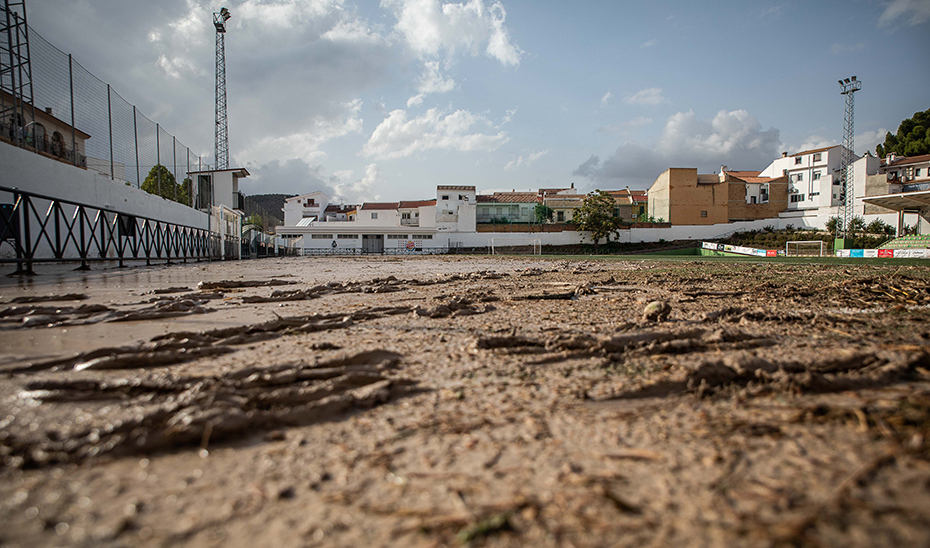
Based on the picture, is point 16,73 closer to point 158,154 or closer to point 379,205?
point 158,154

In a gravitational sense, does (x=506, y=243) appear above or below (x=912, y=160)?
below

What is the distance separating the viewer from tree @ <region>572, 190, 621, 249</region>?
4691cm

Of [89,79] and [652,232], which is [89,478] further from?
[652,232]

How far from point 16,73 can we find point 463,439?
17895 mm

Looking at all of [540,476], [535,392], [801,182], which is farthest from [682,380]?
[801,182]

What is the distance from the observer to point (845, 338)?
9.13ft

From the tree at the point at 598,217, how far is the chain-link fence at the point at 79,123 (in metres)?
37.6

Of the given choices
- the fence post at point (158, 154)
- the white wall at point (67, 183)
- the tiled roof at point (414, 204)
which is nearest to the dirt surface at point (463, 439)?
the white wall at point (67, 183)

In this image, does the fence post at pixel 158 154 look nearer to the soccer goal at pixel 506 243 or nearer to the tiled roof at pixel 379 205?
the soccer goal at pixel 506 243

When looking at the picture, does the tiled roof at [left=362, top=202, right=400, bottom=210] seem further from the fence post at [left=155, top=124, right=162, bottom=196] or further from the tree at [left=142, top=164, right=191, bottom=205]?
the fence post at [left=155, top=124, right=162, bottom=196]

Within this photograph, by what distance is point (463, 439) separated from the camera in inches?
55.7

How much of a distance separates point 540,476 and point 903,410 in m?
1.30

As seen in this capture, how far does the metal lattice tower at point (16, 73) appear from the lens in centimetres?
1245

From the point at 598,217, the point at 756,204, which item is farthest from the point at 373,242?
the point at 756,204
